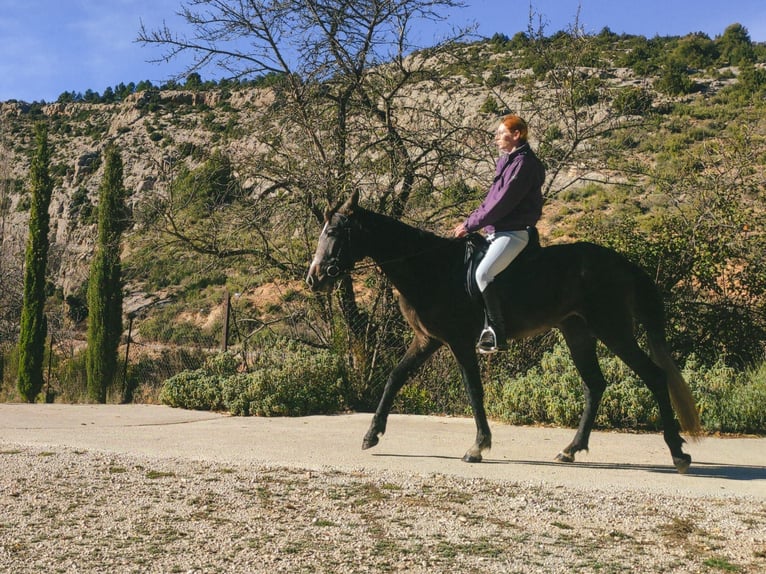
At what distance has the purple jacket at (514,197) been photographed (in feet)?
21.7

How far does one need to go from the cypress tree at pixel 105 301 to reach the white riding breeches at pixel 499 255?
13238mm

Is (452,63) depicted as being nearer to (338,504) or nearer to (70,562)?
(338,504)

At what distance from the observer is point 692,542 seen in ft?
14.7

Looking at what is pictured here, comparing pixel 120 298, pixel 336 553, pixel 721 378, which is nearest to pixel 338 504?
pixel 336 553

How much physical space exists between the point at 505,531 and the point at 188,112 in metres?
49.2

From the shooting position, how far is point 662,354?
707 cm

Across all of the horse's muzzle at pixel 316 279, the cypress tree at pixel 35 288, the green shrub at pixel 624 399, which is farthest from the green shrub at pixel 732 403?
the cypress tree at pixel 35 288

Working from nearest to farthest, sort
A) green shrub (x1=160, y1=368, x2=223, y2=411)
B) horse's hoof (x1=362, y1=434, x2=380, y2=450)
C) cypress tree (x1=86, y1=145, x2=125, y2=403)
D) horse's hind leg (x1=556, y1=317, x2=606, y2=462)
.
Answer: horse's hoof (x1=362, y1=434, x2=380, y2=450) → horse's hind leg (x1=556, y1=317, x2=606, y2=462) → green shrub (x1=160, y1=368, x2=223, y2=411) → cypress tree (x1=86, y1=145, x2=125, y2=403)

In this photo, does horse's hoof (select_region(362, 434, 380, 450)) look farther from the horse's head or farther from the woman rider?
the horse's head

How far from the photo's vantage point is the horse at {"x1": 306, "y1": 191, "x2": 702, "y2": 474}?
22.2 feet

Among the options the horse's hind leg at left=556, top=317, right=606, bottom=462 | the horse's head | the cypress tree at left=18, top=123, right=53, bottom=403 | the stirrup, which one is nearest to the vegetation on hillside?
the horse's hind leg at left=556, top=317, right=606, bottom=462

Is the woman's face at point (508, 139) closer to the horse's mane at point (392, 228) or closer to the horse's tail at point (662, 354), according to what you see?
the horse's mane at point (392, 228)

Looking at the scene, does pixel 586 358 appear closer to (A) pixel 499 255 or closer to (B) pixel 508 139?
(A) pixel 499 255

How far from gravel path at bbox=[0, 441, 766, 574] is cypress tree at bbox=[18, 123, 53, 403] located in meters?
14.1
